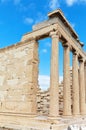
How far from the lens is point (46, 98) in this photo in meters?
17.8

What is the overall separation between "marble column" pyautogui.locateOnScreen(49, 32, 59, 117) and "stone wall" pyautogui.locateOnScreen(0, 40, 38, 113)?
1153 millimetres

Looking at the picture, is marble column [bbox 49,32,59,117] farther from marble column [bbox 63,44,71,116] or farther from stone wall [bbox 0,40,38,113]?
marble column [bbox 63,44,71,116]

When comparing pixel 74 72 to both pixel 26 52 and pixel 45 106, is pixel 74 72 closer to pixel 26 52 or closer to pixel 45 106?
pixel 26 52

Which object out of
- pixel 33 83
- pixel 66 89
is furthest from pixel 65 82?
pixel 33 83

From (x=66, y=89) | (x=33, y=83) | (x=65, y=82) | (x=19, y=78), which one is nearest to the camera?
(x=33, y=83)

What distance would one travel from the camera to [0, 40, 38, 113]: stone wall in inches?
424

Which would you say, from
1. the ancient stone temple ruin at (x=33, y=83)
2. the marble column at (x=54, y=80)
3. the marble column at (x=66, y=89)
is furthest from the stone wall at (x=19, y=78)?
the marble column at (x=66, y=89)

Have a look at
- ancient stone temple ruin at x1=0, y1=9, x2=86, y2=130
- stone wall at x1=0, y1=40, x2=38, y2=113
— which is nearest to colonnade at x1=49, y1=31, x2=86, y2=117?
ancient stone temple ruin at x1=0, y1=9, x2=86, y2=130

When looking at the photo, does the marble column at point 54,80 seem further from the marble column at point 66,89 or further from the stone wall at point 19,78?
the marble column at point 66,89

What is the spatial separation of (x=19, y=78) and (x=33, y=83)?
108cm

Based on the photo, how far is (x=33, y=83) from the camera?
10812 millimetres

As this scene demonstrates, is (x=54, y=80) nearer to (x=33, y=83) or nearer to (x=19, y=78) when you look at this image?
(x=33, y=83)

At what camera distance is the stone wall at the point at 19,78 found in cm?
1077

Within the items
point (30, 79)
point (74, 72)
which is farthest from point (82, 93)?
point (30, 79)
